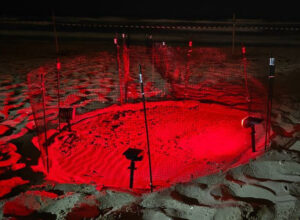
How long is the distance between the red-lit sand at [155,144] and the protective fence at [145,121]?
0.02m

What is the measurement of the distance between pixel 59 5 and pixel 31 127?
31414 mm

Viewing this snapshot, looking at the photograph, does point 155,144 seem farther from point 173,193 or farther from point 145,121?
point 173,193

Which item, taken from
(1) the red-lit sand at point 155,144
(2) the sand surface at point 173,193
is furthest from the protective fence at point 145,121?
(2) the sand surface at point 173,193

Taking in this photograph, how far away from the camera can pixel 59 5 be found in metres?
33.6

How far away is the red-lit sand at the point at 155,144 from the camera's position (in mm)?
4477

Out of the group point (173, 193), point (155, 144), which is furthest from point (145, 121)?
point (155, 144)

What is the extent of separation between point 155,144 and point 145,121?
5.40 ft

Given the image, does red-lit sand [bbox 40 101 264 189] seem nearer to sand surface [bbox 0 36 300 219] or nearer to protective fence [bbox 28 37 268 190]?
protective fence [bbox 28 37 268 190]

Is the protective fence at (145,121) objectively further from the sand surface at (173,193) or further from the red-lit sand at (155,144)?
the sand surface at (173,193)

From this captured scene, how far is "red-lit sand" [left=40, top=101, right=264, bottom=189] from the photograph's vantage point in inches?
176

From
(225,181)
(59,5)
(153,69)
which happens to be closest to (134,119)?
(225,181)

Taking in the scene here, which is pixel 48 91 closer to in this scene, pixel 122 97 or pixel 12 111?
pixel 12 111

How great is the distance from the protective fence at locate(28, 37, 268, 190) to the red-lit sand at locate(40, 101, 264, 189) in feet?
0.05

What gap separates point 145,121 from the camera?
3.65 metres
